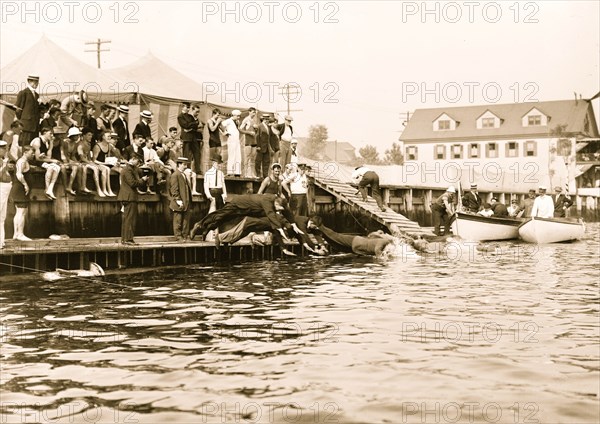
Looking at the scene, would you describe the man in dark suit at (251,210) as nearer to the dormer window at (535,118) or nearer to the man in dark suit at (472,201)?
the man in dark suit at (472,201)

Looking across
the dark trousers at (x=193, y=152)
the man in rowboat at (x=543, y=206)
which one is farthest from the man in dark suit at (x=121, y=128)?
the man in rowboat at (x=543, y=206)

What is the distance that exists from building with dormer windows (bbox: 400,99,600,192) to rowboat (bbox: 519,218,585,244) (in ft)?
138

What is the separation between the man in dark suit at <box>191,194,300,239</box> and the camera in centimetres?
1933

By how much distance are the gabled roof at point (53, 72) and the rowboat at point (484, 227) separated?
13954mm

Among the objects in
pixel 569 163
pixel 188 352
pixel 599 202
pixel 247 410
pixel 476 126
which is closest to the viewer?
pixel 247 410

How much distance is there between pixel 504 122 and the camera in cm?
8294

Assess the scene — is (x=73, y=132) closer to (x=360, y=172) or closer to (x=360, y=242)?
(x=360, y=242)

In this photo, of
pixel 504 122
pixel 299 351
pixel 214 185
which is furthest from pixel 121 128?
pixel 504 122

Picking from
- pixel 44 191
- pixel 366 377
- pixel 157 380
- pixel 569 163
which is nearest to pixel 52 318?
pixel 157 380

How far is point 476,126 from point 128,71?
196ft

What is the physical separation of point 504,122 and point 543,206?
5466cm

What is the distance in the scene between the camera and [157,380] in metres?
7.49

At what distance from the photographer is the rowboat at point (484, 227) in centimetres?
3000

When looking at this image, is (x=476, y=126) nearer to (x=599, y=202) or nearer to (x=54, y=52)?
(x=599, y=202)
